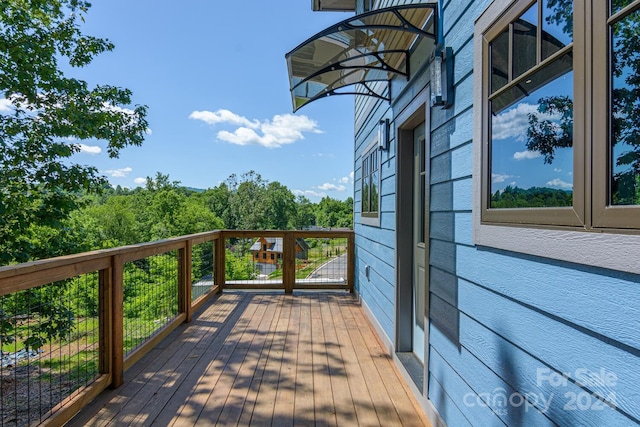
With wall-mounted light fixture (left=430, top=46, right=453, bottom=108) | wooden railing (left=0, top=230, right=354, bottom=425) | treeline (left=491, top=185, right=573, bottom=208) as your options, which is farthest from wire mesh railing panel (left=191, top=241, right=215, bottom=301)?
treeline (left=491, top=185, right=573, bottom=208)

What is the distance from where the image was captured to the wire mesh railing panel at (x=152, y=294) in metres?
3.78

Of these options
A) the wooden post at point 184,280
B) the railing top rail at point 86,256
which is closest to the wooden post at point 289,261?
the railing top rail at point 86,256

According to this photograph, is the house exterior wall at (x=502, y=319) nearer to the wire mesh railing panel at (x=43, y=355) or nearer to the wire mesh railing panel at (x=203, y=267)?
the wire mesh railing panel at (x=43, y=355)

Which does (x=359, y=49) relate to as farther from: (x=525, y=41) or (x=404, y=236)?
(x=525, y=41)

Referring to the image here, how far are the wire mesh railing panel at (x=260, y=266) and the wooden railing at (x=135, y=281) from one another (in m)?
0.02

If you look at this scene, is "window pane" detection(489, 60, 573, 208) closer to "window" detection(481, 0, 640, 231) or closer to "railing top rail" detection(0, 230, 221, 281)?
"window" detection(481, 0, 640, 231)

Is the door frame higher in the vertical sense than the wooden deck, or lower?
higher

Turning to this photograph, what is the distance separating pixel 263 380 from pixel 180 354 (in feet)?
3.17

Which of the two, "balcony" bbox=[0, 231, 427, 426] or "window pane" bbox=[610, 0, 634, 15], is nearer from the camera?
"window pane" bbox=[610, 0, 634, 15]

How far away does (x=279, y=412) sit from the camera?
2266 mm

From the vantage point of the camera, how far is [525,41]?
1268 millimetres

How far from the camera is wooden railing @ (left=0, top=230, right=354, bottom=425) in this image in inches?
81.7

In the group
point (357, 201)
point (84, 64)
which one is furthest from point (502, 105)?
point (84, 64)

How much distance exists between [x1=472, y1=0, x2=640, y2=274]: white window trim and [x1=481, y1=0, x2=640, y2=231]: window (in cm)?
3
